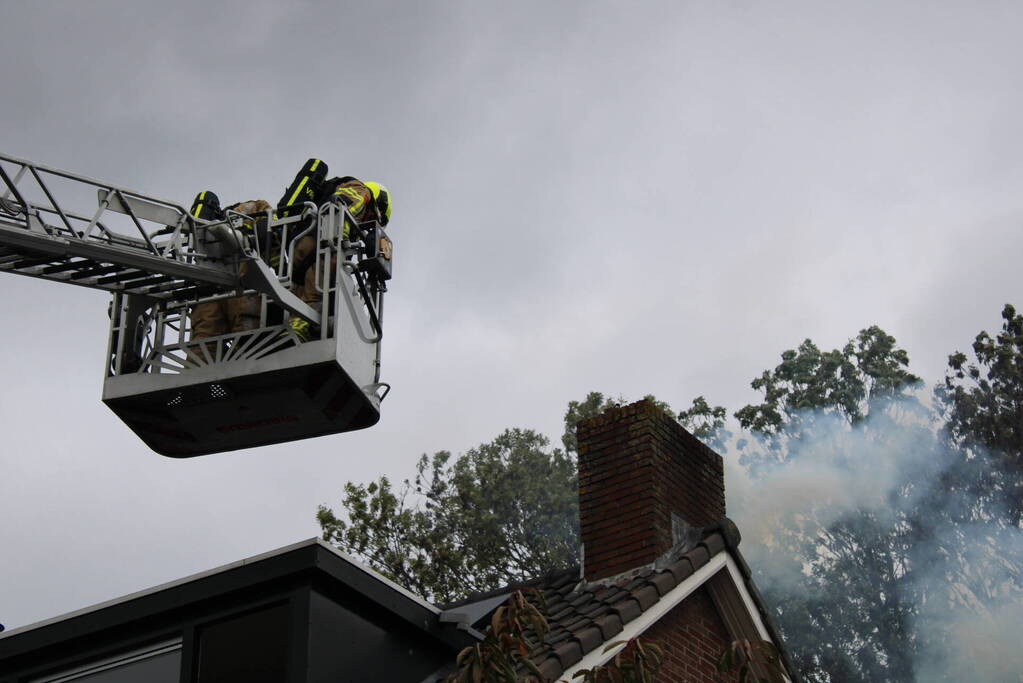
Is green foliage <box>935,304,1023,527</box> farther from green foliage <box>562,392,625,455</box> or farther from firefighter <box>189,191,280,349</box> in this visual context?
firefighter <box>189,191,280,349</box>

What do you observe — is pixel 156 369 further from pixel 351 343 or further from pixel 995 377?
pixel 995 377

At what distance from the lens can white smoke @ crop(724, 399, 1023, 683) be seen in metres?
27.4

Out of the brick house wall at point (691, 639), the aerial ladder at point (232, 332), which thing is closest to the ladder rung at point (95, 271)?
the aerial ladder at point (232, 332)

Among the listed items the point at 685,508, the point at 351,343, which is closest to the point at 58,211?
the point at 351,343

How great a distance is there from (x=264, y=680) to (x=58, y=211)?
2.98m

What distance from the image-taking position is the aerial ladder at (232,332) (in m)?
8.33

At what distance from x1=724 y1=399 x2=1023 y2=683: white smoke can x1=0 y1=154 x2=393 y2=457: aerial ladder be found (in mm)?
19516

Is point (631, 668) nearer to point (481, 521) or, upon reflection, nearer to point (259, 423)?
point (259, 423)

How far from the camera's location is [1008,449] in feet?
91.0

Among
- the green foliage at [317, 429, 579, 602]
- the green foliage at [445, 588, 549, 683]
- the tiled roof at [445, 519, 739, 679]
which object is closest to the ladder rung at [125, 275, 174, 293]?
the tiled roof at [445, 519, 739, 679]

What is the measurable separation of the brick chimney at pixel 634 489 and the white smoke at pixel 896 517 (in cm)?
1821

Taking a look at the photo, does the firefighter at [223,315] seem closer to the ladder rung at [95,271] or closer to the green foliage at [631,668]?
the ladder rung at [95,271]

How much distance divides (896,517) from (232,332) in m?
22.9

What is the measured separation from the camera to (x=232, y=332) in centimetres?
895
